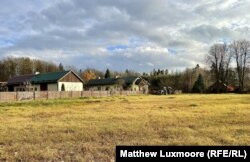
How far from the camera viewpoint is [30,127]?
623 inches

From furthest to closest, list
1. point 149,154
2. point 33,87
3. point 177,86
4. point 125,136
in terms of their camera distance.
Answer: point 177,86 < point 33,87 < point 125,136 < point 149,154

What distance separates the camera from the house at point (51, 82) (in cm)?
7559

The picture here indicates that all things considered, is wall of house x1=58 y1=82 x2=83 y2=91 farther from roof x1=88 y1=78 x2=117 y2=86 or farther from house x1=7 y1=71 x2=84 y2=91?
roof x1=88 y1=78 x2=117 y2=86

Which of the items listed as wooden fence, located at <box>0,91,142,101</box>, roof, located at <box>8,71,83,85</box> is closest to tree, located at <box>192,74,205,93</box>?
roof, located at <box>8,71,83,85</box>

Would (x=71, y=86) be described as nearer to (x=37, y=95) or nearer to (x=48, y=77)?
(x=48, y=77)

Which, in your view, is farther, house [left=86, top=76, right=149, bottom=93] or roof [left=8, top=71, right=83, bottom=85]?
house [left=86, top=76, right=149, bottom=93]

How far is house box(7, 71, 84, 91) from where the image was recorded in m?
75.6

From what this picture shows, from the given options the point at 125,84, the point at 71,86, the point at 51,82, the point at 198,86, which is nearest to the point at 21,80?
the point at 51,82

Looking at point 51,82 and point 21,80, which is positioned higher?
point 21,80

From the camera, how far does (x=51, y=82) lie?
75.9m

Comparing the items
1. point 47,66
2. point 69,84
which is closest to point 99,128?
point 69,84

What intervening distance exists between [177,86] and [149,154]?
107 m

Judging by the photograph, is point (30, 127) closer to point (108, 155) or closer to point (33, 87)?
point (108, 155)

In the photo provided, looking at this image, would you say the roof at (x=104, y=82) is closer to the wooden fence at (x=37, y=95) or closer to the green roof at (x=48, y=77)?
the green roof at (x=48, y=77)
